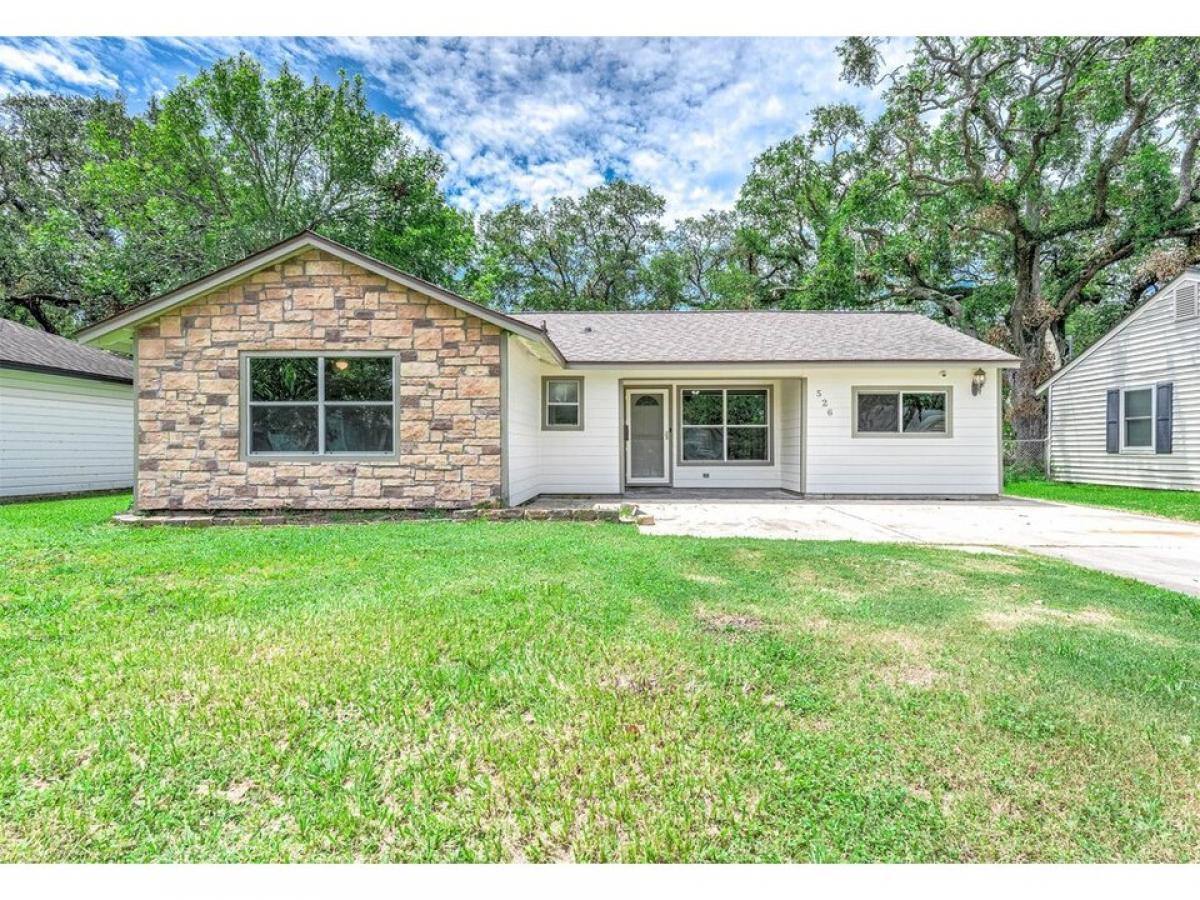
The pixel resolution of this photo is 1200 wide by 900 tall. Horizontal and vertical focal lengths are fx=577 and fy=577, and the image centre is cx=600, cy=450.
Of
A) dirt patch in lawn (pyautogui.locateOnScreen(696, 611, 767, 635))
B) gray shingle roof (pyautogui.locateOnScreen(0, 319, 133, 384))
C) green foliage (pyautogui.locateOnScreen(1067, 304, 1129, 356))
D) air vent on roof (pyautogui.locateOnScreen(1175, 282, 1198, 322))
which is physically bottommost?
dirt patch in lawn (pyautogui.locateOnScreen(696, 611, 767, 635))

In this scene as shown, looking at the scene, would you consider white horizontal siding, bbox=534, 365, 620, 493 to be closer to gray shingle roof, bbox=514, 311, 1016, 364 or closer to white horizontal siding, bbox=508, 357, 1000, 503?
white horizontal siding, bbox=508, 357, 1000, 503

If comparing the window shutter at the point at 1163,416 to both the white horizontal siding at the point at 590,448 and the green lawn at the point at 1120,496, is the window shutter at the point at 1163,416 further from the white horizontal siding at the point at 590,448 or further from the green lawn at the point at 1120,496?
the white horizontal siding at the point at 590,448

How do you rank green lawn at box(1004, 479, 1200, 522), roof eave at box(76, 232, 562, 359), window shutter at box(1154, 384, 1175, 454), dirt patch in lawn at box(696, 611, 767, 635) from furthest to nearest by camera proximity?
window shutter at box(1154, 384, 1175, 454) → green lawn at box(1004, 479, 1200, 522) → roof eave at box(76, 232, 562, 359) → dirt patch in lawn at box(696, 611, 767, 635)

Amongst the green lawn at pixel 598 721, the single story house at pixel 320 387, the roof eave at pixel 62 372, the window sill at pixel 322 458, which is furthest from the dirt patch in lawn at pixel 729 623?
the roof eave at pixel 62 372

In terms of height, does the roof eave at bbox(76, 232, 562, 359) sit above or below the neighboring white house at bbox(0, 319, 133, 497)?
above

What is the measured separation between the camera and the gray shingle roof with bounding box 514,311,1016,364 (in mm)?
10211

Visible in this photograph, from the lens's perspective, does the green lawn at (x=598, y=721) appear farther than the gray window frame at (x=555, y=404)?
No

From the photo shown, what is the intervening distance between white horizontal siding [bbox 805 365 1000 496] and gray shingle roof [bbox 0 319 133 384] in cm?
1372

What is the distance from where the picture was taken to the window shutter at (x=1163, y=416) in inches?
442

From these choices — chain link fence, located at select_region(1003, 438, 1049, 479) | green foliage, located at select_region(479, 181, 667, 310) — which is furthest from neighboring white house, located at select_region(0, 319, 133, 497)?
chain link fence, located at select_region(1003, 438, 1049, 479)

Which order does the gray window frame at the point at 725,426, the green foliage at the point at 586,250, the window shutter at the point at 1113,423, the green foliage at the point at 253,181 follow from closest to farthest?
the gray window frame at the point at 725,426 → the window shutter at the point at 1113,423 → the green foliage at the point at 253,181 → the green foliage at the point at 586,250

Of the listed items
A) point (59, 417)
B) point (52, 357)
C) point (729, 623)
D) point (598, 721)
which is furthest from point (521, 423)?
point (52, 357)

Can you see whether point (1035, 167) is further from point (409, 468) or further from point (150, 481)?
point (150, 481)

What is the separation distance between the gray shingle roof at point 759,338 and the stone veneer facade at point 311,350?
3.12 m
